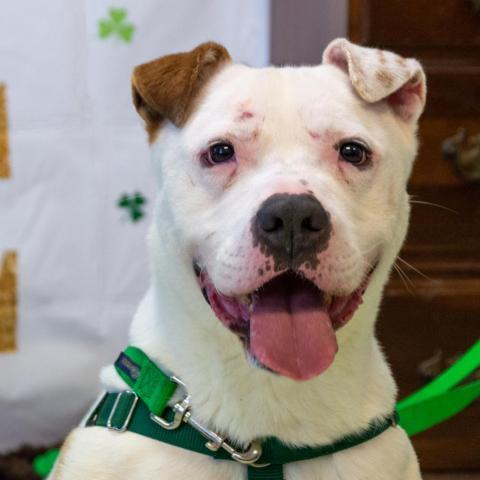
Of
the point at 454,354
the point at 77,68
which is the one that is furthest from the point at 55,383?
the point at 454,354

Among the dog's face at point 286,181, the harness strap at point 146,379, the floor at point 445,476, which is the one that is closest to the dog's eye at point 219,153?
the dog's face at point 286,181

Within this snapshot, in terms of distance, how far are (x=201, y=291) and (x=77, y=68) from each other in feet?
3.84

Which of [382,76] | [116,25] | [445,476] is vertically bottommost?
[445,476]

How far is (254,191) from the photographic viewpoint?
3.38 feet

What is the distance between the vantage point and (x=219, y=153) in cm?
110

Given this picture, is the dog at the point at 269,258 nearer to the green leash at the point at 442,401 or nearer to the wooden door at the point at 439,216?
the green leash at the point at 442,401

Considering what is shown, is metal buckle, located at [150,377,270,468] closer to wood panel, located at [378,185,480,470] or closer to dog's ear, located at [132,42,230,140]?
dog's ear, located at [132,42,230,140]

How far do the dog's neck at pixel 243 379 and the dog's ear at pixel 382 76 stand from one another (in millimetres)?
237

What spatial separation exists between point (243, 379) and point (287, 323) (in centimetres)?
14

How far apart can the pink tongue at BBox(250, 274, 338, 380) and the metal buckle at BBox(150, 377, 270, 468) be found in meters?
0.14

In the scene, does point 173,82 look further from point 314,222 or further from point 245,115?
point 314,222

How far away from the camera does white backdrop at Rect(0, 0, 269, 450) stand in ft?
6.96

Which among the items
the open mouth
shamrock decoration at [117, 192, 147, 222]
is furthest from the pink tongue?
shamrock decoration at [117, 192, 147, 222]

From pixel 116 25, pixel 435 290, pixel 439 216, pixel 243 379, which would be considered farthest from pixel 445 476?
pixel 116 25
